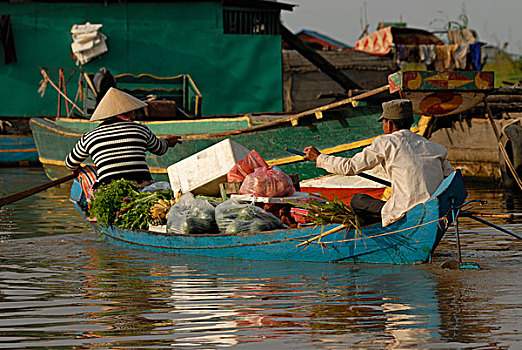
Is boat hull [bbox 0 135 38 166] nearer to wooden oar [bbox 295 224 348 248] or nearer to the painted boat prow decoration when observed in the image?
the painted boat prow decoration

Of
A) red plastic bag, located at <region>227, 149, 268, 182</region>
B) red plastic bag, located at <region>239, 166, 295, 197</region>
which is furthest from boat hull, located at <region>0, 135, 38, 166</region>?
red plastic bag, located at <region>239, 166, 295, 197</region>

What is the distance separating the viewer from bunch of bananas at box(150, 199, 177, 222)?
8.74 metres

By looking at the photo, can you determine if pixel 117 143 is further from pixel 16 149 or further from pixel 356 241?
pixel 16 149

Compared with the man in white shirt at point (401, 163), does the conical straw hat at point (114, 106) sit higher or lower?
higher

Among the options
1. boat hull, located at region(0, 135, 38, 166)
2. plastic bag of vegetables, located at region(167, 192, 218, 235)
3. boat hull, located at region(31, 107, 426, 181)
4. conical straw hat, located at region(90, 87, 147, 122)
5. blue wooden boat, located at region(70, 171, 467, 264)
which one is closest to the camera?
blue wooden boat, located at region(70, 171, 467, 264)

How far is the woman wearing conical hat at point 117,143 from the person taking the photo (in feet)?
30.4

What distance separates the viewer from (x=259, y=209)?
785 centimetres

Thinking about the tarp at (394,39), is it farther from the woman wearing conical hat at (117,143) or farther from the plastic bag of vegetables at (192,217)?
the plastic bag of vegetables at (192,217)

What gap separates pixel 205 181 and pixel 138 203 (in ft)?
2.49

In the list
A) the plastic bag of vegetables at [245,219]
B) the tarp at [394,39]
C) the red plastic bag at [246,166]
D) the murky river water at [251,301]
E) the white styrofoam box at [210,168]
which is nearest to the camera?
the murky river water at [251,301]

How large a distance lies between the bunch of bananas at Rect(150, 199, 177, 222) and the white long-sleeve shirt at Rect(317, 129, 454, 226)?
2.47 meters

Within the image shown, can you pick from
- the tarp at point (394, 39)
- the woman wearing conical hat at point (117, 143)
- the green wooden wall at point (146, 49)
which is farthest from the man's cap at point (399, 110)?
the tarp at point (394, 39)

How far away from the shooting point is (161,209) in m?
8.74

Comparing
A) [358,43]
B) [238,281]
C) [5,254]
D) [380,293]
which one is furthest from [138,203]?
[358,43]
